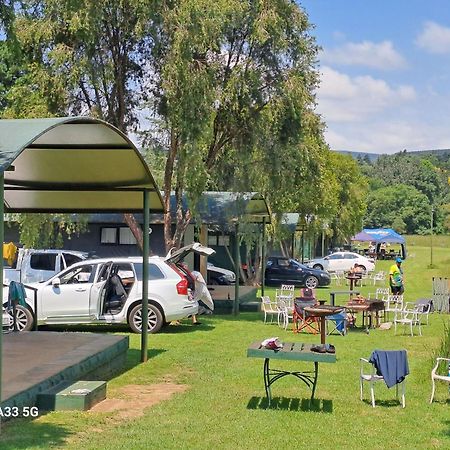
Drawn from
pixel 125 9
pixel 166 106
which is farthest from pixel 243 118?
pixel 125 9

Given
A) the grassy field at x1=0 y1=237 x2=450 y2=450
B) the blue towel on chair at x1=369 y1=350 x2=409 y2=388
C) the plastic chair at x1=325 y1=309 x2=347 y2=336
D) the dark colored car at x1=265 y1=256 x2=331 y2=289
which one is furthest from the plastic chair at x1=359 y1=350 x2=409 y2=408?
the dark colored car at x1=265 y1=256 x2=331 y2=289

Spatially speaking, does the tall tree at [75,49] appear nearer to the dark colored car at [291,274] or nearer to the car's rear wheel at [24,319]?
the car's rear wheel at [24,319]

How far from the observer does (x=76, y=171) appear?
39.2 feet

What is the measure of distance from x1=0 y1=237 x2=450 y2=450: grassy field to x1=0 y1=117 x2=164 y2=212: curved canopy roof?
262 centimetres

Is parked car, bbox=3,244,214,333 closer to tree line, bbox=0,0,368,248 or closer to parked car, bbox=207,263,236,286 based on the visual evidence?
tree line, bbox=0,0,368,248

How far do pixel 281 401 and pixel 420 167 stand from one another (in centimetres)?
15387

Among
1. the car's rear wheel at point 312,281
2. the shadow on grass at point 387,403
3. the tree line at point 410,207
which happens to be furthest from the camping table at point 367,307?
the tree line at point 410,207

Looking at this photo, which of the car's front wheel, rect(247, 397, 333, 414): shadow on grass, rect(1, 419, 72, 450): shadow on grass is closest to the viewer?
rect(1, 419, 72, 450): shadow on grass

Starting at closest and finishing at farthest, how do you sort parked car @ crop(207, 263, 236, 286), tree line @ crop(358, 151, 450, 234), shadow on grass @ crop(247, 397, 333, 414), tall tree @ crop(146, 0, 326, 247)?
shadow on grass @ crop(247, 397, 333, 414)
tall tree @ crop(146, 0, 326, 247)
parked car @ crop(207, 263, 236, 286)
tree line @ crop(358, 151, 450, 234)

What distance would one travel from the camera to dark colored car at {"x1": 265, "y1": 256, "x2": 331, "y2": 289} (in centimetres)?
3403

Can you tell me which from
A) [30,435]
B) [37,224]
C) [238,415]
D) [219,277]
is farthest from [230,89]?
[30,435]

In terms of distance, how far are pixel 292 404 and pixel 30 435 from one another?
333 cm

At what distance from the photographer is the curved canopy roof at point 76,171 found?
1002 centimetres

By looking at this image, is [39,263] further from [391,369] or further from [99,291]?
[391,369]
